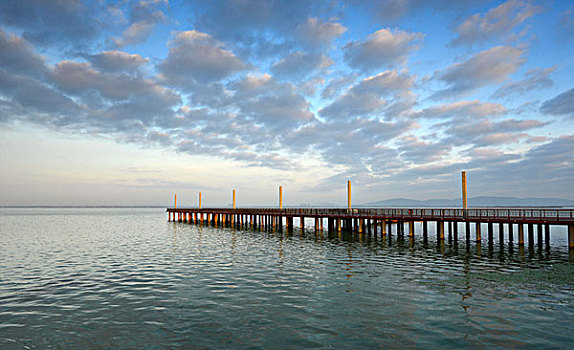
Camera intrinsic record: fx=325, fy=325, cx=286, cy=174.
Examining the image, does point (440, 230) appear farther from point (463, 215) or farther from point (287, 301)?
point (287, 301)

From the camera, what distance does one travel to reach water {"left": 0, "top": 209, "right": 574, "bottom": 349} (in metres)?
10.8

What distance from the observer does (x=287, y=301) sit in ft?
48.0

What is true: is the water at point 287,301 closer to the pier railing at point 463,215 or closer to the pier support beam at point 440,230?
the pier railing at point 463,215

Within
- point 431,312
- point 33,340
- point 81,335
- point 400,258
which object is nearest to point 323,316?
point 431,312

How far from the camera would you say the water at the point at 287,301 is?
10773mm

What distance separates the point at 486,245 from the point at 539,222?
5191 mm

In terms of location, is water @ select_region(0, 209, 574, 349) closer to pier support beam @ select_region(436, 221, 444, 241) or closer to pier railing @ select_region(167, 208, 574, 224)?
pier railing @ select_region(167, 208, 574, 224)

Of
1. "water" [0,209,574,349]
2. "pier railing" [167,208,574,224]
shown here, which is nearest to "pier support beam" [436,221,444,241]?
"pier railing" [167,208,574,224]

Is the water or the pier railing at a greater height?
the pier railing

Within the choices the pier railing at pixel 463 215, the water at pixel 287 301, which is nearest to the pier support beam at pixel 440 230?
the pier railing at pixel 463 215

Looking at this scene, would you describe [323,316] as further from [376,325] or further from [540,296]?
[540,296]

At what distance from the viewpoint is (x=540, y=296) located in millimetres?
15172

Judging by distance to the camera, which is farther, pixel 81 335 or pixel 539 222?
pixel 539 222

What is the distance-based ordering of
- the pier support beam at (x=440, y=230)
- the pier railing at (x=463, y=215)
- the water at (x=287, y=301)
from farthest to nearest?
the pier support beam at (x=440, y=230)
the pier railing at (x=463, y=215)
the water at (x=287, y=301)
